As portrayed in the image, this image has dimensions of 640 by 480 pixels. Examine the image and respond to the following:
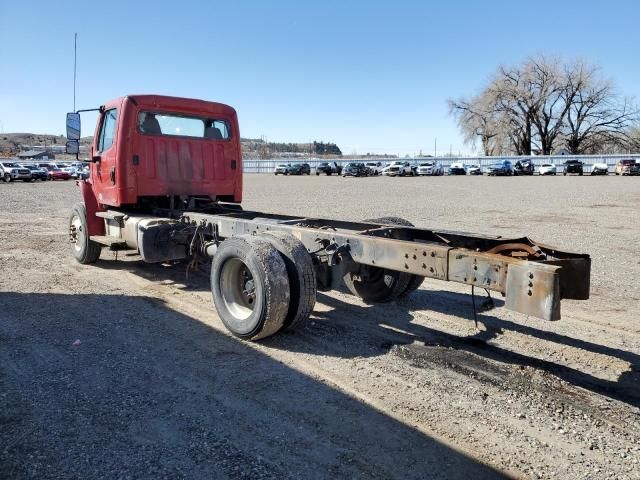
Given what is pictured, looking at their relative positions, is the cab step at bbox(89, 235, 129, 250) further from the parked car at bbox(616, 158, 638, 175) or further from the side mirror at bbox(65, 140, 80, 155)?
the parked car at bbox(616, 158, 638, 175)

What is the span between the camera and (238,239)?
5266 mm

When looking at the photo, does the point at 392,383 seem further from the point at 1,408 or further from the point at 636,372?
the point at 1,408

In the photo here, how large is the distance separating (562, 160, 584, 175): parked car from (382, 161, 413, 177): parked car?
48.8ft

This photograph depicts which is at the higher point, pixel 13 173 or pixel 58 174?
pixel 58 174

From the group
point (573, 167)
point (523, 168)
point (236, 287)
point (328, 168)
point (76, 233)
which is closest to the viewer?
point (236, 287)

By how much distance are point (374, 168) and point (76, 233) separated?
1951 inches

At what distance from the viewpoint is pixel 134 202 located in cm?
783

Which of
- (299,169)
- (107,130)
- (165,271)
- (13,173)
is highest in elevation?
(299,169)

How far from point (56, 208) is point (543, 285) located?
62.8ft

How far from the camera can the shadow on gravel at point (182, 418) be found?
3072 mm

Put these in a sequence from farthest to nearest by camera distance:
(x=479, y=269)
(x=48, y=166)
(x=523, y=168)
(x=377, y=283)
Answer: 1. (x=523, y=168)
2. (x=48, y=166)
3. (x=377, y=283)
4. (x=479, y=269)

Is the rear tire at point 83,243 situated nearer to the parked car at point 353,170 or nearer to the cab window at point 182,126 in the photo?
the cab window at point 182,126

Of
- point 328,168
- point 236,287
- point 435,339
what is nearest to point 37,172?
point 328,168

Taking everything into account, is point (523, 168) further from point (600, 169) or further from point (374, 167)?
point (374, 167)
